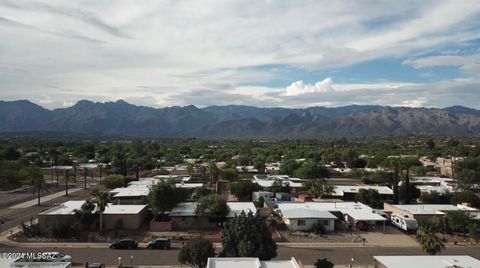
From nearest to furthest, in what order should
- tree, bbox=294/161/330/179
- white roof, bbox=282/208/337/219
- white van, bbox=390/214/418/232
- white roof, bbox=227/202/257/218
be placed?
white van, bbox=390/214/418/232 → white roof, bbox=282/208/337/219 → white roof, bbox=227/202/257/218 → tree, bbox=294/161/330/179

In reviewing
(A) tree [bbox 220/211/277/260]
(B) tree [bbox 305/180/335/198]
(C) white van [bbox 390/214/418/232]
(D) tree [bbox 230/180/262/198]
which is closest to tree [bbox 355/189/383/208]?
(B) tree [bbox 305/180/335/198]

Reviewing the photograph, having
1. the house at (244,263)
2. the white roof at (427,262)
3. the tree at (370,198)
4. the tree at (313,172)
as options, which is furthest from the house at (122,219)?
the tree at (313,172)

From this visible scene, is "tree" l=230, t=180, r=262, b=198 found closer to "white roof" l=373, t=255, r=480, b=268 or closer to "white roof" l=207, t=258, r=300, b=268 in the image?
"white roof" l=373, t=255, r=480, b=268

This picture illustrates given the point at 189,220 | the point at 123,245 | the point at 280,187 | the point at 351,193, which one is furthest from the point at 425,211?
the point at 123,245

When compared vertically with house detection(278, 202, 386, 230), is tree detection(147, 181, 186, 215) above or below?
above

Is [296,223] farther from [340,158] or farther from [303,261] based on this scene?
[340,158]

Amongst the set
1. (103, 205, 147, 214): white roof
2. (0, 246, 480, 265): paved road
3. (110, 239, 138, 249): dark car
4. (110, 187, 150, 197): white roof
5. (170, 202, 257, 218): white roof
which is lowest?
(0, 246, 480, 265): paved road

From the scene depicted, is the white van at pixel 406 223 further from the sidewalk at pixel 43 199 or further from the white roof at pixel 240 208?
the sidewalk at pixel 43 199
